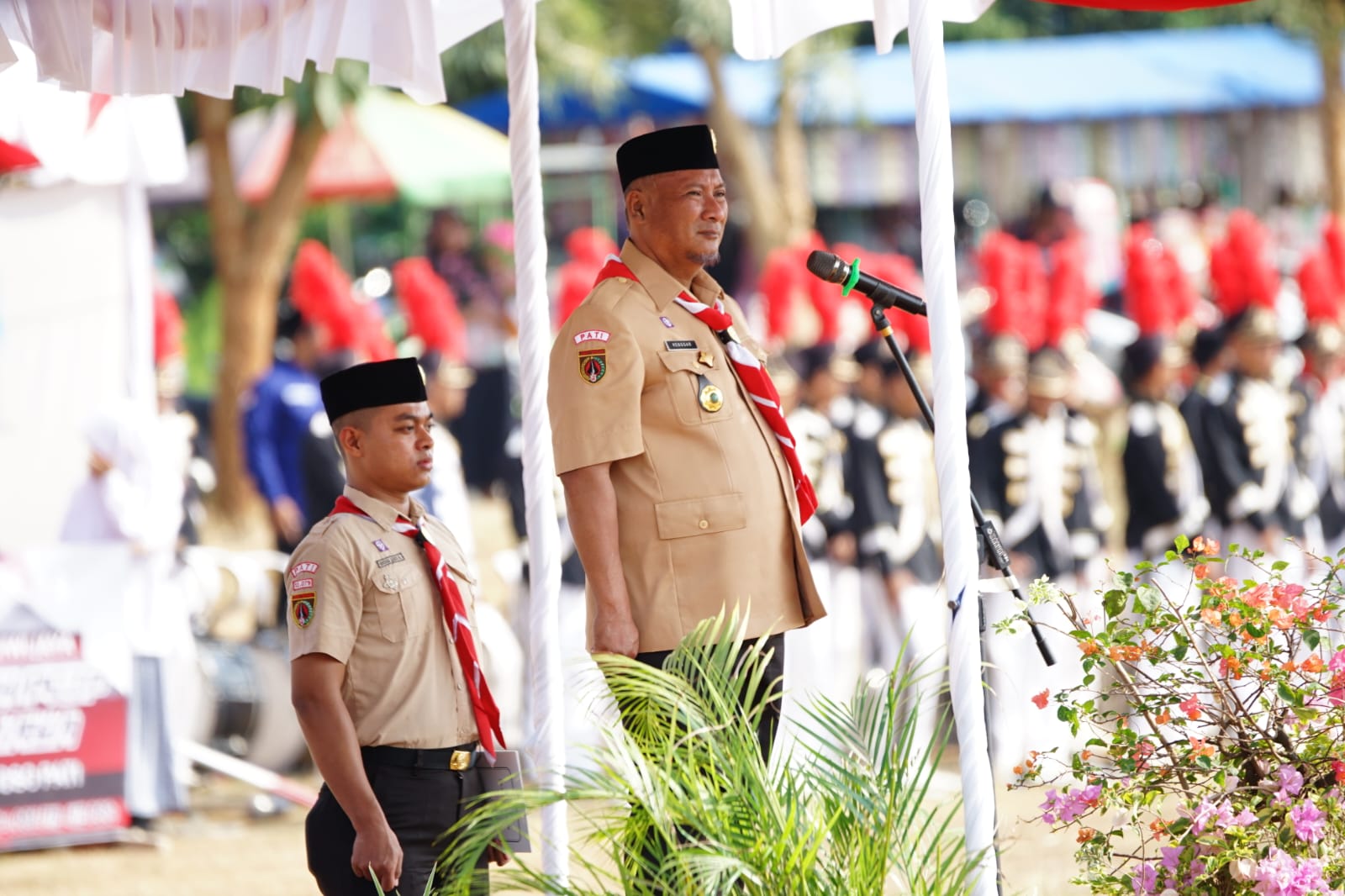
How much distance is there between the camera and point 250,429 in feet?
32.6

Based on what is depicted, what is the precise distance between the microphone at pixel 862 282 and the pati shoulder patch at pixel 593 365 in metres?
0.46

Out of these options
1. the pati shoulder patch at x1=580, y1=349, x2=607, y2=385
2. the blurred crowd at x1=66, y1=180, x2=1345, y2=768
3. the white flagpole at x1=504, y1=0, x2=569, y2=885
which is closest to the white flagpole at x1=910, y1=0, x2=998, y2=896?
the pati shoulder patch at x1=580, y1=349, x2=607, y2=385

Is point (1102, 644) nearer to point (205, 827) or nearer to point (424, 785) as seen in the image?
point (424, 785)

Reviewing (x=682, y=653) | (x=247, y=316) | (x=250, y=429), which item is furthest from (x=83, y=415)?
(x=247, y=316)

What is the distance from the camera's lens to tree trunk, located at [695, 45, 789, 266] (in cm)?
1833

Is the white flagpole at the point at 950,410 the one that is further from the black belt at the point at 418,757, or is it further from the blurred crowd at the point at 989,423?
the blurred crowd at the point at 989,423

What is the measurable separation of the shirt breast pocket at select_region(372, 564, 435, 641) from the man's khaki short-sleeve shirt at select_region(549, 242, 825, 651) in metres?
0.39

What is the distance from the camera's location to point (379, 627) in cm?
371

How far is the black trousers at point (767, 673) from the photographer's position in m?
3.81

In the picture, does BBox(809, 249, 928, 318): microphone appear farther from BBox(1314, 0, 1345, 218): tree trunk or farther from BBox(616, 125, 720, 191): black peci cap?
BBox(1314, 0, 1345, 218): tree trunk

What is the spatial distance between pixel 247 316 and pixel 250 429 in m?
6.00

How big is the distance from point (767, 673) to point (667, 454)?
0.51 meters

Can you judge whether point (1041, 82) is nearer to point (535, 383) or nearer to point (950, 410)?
point (535, 383)

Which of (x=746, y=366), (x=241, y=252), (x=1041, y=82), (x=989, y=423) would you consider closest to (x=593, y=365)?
(x=746, y=366)
